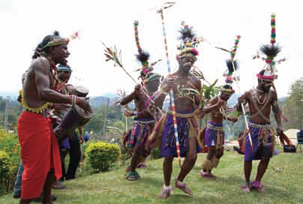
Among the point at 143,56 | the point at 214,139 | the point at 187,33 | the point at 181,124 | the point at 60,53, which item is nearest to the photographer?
the point at 60,53

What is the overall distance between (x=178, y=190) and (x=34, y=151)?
2.69 meters

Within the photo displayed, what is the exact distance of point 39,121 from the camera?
3.14 m

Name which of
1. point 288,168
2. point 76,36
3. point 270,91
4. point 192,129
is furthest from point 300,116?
point 76,36

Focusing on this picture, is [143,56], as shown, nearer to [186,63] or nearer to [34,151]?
[186,63]

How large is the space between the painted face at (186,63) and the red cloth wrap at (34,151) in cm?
224

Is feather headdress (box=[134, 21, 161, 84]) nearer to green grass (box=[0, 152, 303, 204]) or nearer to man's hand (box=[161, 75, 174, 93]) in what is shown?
man's hand (box=[161, 75, 174, 93])

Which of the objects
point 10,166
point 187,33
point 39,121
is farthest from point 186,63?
point 10,166

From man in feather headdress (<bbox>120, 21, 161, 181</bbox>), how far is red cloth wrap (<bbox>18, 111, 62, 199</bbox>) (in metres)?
2.48

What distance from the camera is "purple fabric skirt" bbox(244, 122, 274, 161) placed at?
198 inches

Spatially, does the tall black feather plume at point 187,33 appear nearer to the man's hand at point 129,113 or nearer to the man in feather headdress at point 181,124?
the man in feather headdress at point 181,124

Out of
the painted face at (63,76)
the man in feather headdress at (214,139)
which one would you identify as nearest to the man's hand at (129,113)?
the man in feather headdress at (214,139)

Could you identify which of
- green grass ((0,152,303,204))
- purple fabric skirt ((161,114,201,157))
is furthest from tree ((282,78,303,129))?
purple fabric skirt ((161,114,201,157))

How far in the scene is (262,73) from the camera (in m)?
5.30

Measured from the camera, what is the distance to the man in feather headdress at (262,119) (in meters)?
5.07
